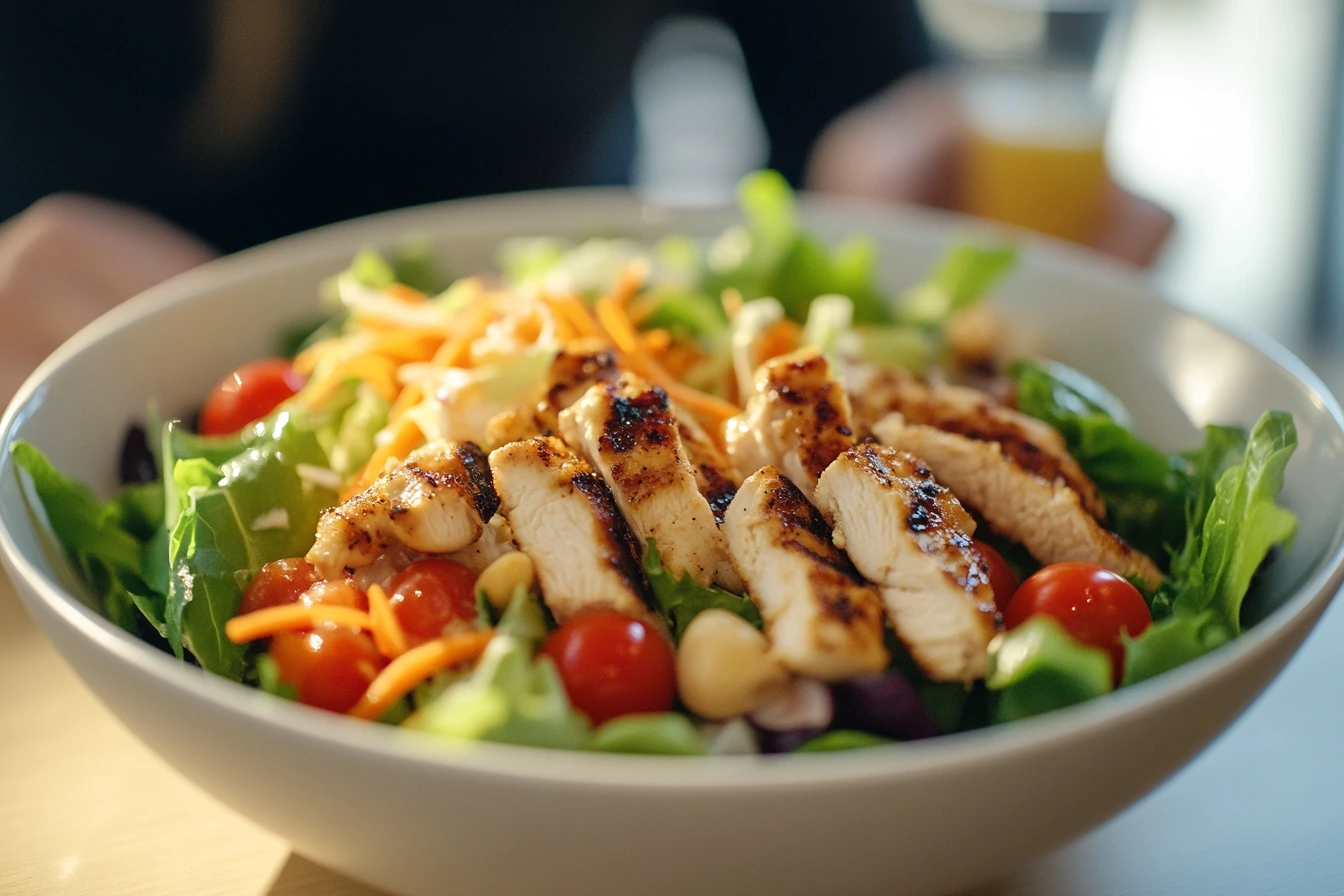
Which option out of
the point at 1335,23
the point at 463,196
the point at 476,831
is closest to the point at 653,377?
the point at 476,831

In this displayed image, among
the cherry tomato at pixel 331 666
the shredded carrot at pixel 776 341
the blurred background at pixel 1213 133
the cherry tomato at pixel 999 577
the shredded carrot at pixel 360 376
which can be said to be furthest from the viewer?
the blurred background at pixel 1213 133

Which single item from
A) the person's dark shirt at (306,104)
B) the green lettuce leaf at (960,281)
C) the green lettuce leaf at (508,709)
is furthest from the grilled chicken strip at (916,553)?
the person's dark shirt at (306,104)

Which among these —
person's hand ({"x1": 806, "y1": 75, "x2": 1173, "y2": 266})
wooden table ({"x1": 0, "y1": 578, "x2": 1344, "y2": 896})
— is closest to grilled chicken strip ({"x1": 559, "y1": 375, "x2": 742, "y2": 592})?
wooden table ({"x1": 0, "y1": 578, "x2": 1344, "y2": 896})

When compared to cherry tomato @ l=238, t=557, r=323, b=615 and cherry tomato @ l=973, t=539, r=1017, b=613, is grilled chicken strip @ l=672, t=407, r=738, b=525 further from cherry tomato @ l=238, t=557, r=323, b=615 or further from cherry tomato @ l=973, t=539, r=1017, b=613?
cherry tomato @ l=238, t=557, r=323, b=615

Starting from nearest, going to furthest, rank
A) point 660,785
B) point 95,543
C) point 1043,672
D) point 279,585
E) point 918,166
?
1. point 660,785
2. point 1043,672
3. point 279,585
4. point 95,543
5. point 918,166

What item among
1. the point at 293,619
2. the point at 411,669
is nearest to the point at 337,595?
the point at 293,619

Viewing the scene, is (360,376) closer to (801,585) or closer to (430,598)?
(430,598)

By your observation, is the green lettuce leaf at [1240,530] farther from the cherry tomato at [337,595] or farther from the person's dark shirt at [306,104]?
the person's dark shirt at [306,104]
